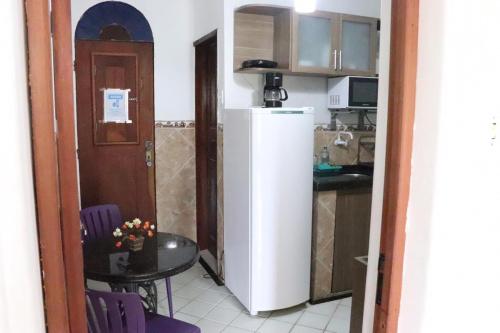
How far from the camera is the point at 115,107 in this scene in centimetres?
364

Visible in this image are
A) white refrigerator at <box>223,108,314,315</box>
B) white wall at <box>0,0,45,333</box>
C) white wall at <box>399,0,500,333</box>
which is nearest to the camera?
white wall at <box>0,0,45,333</box>

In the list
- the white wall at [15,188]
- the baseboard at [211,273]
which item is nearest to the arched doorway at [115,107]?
the baseboard at [211,273]

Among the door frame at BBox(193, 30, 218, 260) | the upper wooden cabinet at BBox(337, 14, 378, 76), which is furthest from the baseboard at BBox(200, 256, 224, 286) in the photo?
the upper wooden cabinet at BBox(337, 14, 378, 76)

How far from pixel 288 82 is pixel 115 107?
1.54 metres

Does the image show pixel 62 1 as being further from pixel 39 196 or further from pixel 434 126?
pixel 434 126

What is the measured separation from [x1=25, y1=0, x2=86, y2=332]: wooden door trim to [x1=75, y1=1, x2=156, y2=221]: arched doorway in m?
2.81

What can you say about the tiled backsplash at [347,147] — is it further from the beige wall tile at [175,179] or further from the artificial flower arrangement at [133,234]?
the artificial flower arrangement at [133,234]

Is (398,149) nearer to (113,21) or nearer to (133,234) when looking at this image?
(133,234)

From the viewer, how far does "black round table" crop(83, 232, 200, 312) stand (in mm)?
1934

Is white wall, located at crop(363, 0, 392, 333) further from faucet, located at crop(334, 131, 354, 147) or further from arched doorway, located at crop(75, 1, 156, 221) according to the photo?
arched doorway, located at crop(75, 1, 156, 221)

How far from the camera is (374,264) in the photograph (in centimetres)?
133

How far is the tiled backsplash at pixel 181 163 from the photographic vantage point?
3.75 meters

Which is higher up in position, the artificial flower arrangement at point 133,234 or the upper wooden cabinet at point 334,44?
the upper wooden cabinet at point 334,44

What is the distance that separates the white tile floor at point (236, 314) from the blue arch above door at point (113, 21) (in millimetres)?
2125
